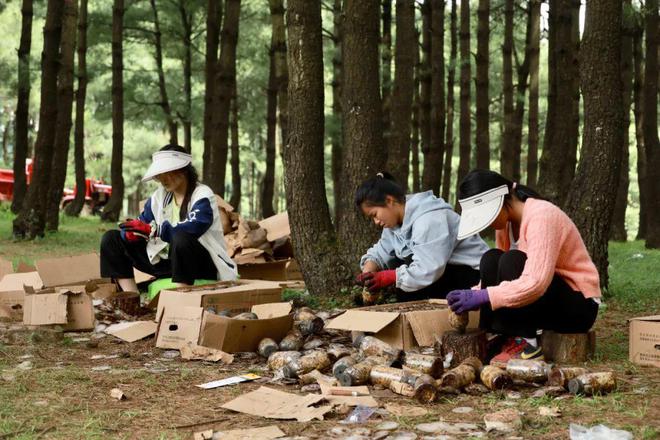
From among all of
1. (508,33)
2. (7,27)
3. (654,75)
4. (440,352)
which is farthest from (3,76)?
(440,352)

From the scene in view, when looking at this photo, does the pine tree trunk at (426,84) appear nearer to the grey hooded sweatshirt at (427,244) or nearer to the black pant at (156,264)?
the black pant at (156,264)

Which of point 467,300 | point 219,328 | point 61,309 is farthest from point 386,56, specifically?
point 467,300

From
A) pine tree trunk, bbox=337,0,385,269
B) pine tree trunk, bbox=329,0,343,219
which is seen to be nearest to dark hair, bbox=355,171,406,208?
pine tree trunk, bbox=337,0,385,269

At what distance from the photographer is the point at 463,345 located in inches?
168

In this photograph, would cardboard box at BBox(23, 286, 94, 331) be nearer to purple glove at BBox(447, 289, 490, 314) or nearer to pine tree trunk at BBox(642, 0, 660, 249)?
purple glove at BBox(447, 289, 490, 314)

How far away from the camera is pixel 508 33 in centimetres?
1623

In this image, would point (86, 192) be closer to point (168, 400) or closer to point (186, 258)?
point (186, 258)

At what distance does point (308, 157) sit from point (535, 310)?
3036 mm

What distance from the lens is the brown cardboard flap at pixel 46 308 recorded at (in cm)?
540

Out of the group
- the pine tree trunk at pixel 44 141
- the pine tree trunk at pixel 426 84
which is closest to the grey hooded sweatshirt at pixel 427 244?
the pine tree trunk at pixel 44 141

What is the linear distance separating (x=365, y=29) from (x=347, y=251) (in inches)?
72.5

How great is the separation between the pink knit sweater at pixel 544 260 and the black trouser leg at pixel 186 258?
8.16ft

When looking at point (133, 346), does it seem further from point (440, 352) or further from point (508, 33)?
point (508, 33)

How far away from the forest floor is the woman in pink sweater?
0.38 m
